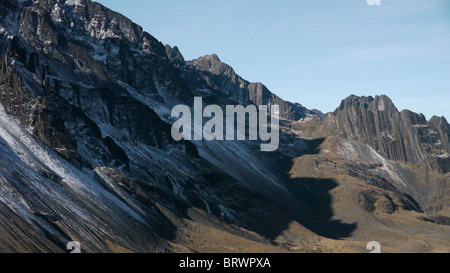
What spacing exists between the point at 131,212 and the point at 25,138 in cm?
4545

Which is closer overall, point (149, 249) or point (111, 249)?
point (111, 249)

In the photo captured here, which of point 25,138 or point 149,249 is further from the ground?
point 25,138

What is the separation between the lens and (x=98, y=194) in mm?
193500

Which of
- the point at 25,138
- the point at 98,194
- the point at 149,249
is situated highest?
the point at 25,138

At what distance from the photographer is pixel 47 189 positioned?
577 feet

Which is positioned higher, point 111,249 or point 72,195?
point 72,195

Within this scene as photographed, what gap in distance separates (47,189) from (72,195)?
10.2m
